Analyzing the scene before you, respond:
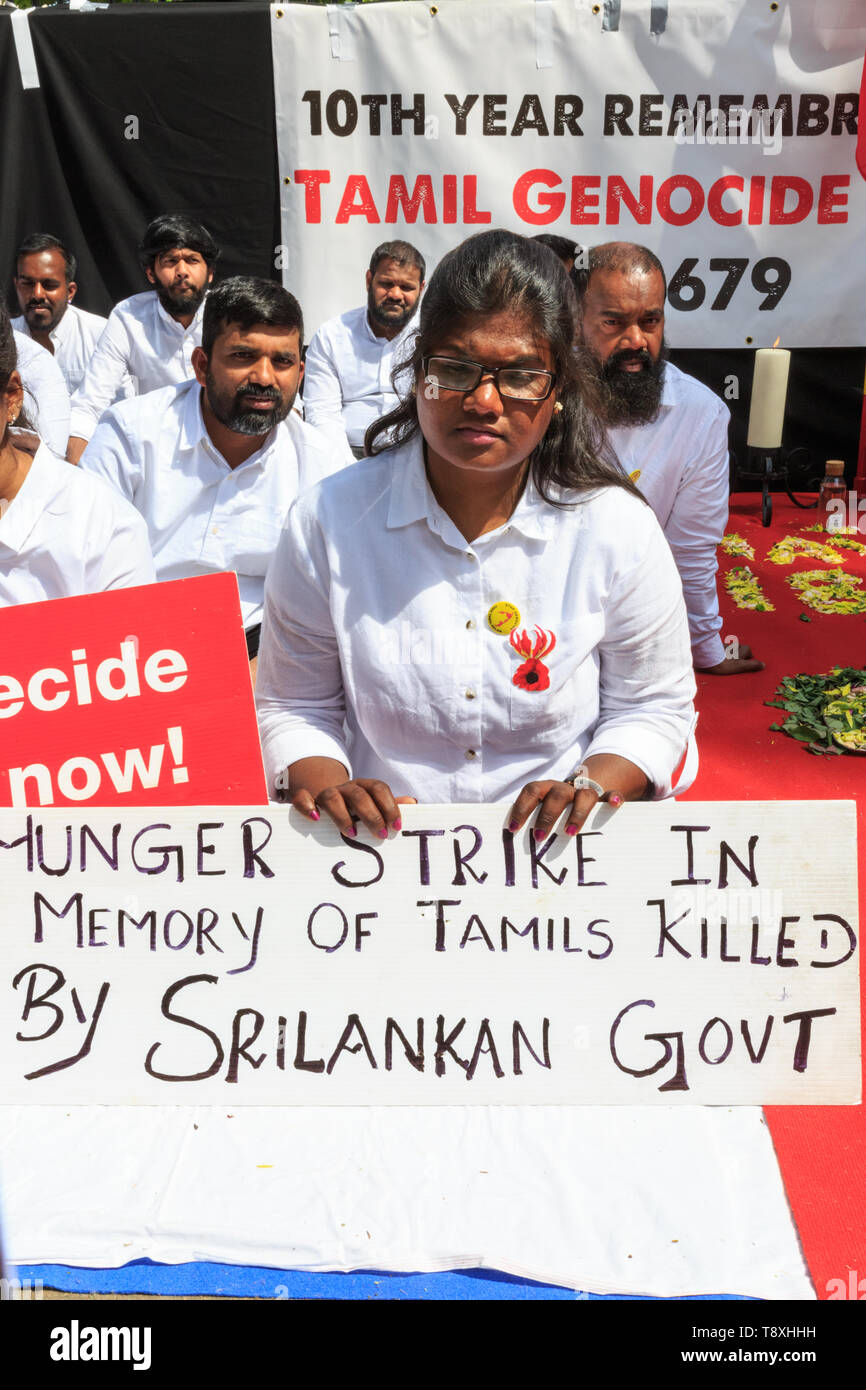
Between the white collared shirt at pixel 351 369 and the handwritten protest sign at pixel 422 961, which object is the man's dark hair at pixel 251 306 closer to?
the handwritten protest sign at pixel 422 961

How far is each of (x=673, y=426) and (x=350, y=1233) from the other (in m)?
3.13

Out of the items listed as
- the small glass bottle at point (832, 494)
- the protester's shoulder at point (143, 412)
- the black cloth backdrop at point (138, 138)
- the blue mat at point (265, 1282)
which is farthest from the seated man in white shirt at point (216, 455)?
the small glass bottle at point (832, 494)

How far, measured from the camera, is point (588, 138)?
6.77m

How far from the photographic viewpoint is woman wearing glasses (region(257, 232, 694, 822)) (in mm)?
1758

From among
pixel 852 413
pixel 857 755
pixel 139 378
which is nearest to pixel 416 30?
pixel 139 378

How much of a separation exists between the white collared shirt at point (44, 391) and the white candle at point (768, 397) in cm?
358

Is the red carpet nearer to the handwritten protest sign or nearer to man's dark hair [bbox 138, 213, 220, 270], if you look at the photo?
the handwritten protest sign

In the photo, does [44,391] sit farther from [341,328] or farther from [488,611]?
[488,611]

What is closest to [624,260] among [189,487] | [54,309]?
[189,487]

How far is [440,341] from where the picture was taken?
165cm

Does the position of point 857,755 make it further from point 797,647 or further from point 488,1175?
point 488,1175

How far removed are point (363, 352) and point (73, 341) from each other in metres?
1.67

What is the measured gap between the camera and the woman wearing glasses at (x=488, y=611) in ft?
5.77

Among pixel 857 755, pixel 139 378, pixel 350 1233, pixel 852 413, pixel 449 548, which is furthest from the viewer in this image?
pixel 852 413
